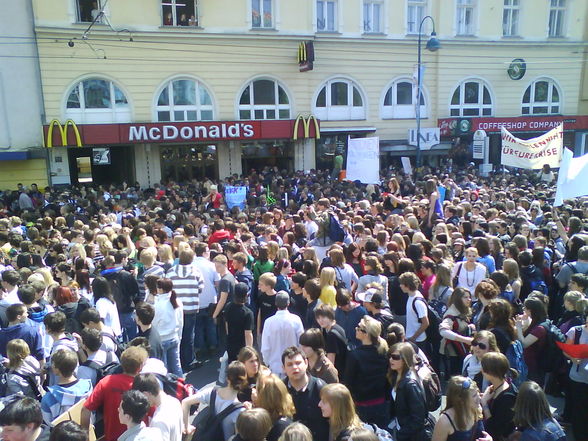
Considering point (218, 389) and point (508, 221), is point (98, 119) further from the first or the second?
point (218, 389)

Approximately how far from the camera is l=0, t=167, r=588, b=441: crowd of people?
12.3 feet

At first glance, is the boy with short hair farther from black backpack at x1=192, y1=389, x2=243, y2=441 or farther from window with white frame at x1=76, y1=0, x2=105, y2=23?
window with white frame at x1=76, y1=0, x2=105, y2=23

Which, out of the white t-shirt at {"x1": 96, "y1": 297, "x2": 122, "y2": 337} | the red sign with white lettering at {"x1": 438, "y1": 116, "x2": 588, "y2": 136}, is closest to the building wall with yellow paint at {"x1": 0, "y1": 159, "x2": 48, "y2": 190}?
the white t-shirt at {"x1": 96, "y1": 297, "x2": 122, "y2": 337}

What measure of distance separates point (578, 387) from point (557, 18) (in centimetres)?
2812

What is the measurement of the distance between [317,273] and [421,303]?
1.67 meters

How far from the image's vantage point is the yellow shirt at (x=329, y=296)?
6191mm

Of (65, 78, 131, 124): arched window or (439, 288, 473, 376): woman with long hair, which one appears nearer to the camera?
(439, 288, 473, 376): woman with long hair

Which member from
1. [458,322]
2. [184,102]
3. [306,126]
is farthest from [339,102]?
[458,322]

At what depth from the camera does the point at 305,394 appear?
4.07m

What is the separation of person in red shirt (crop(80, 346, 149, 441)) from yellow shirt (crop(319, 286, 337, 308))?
2.64 meters

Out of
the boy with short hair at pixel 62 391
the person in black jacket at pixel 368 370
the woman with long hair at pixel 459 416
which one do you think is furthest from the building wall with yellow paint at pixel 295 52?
the woman with long hair at pixel 459 416

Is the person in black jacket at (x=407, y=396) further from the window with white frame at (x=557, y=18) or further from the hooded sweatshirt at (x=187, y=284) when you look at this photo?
the window with white frame at (x=557, y=18)

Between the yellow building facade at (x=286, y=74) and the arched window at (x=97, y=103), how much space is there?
5cm

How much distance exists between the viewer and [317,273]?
7.07 m
